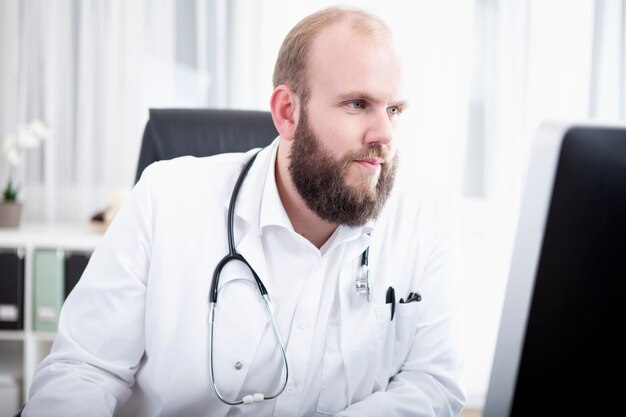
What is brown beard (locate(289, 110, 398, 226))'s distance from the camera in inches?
51.3

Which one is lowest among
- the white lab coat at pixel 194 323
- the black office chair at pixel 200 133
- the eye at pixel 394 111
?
the white lab coat at pixel 194 323

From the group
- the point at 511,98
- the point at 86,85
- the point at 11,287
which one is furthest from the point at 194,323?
the point at 511,98

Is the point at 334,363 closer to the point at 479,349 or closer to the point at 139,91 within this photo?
the point at 479,349

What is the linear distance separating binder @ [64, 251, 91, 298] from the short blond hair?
1.21 meters

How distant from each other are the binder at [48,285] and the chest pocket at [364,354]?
1.36 metres

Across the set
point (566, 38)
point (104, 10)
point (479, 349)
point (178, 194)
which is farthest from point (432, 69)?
point (178, 194)

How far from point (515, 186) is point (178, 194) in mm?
1723

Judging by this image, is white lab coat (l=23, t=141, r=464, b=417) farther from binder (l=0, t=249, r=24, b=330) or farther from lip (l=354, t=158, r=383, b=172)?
binder (l=0, t=249, r=24, b=330)

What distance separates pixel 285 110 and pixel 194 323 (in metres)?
0.46

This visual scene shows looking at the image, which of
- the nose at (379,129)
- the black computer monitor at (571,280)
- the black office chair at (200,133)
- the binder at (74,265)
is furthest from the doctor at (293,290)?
the binder at (74,265)

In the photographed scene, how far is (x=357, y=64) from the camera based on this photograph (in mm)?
1268

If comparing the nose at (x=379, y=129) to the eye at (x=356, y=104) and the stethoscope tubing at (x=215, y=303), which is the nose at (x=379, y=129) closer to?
the eye at (x=356, y=104)

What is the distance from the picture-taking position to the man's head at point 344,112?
127 cm

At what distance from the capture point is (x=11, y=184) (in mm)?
2596
